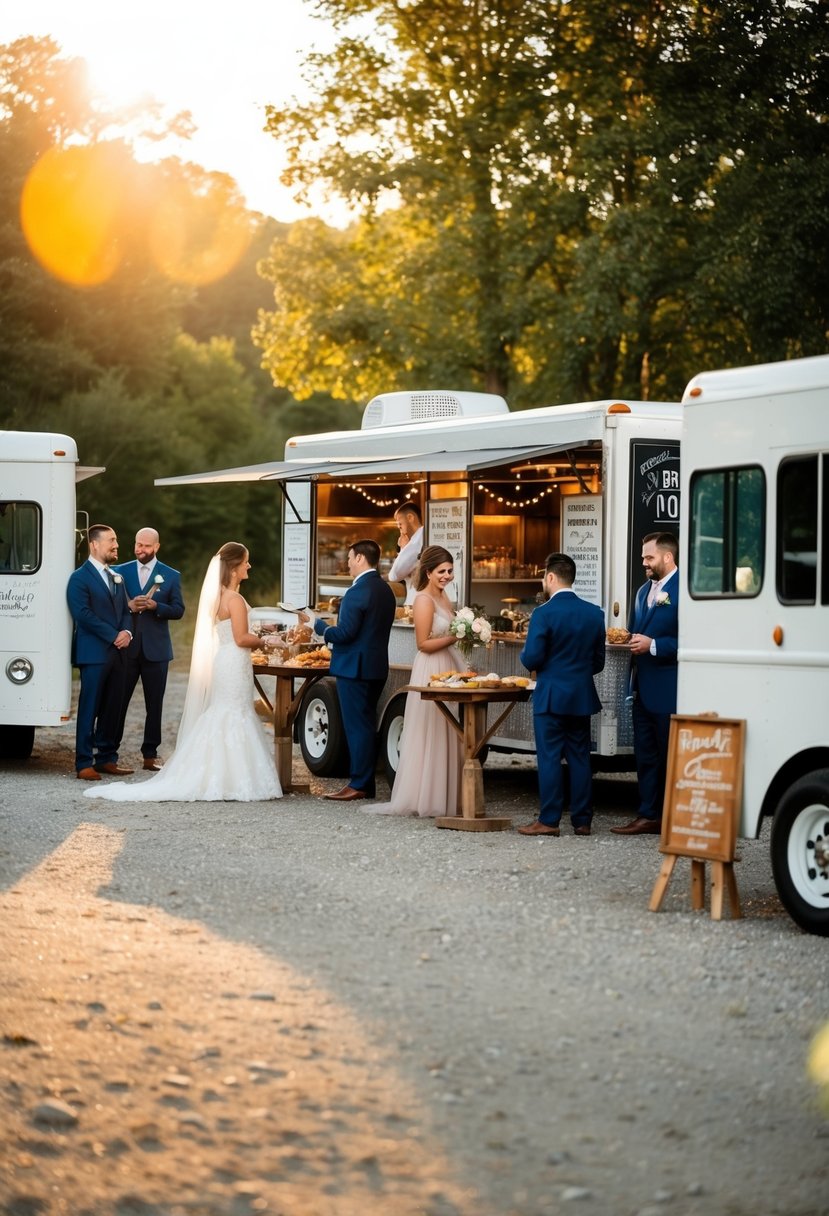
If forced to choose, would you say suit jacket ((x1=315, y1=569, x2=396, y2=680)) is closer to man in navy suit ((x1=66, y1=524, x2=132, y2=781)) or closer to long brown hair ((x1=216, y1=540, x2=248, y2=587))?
long brown hair ((x1=216, y1=540, x2=248, y2=587))

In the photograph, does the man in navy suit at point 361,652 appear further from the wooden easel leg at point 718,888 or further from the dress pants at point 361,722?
the wooden easel leg at point 718,888

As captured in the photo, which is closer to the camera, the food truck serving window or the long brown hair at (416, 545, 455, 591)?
the long brown hair at (416, 545, 455, 591)

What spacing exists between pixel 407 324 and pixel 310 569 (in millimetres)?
15328

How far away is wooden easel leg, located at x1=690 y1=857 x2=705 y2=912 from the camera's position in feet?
29.1

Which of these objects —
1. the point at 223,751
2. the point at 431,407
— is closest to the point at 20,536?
the point at 223,751

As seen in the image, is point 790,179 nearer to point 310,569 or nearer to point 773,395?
point 310,569

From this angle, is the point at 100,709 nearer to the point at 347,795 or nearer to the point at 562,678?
the point at 347,795

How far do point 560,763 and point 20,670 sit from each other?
18.2 feet

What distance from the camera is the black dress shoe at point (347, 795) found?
1345 centimetres

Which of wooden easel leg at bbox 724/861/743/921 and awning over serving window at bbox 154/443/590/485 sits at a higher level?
awning over serving window at bbox 154/443/590/485

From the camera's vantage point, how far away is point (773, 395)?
8.81 metres

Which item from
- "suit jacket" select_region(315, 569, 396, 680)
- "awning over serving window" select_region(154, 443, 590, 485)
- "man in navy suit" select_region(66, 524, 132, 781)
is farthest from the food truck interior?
"man in navy suit" select_region(66, 524, 132, 781)

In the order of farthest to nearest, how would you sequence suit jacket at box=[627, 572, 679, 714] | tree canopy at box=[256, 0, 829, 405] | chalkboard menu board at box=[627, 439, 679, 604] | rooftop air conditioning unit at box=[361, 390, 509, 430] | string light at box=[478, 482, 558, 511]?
tree canopy at box=[256, 0, 829, 405] → rooftop air conditioning unit at box=[361, 390, 509, 430] → string light at box=[478, 482, 558, 511] → chalkboard menu board at box=[627, 439, 679, 604] → suit jacket at box=[627, 572, 679, 714]

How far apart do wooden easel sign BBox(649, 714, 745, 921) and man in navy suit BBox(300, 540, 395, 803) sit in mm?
4721
